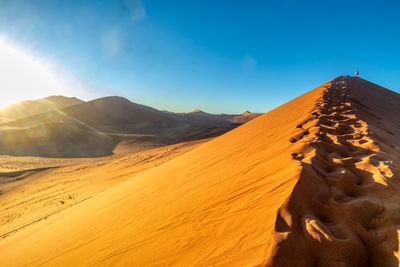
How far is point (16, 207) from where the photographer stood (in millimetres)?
7453

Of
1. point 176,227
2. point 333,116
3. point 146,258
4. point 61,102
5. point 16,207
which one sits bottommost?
point 16,207

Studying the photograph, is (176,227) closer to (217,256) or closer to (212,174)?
(217,256)

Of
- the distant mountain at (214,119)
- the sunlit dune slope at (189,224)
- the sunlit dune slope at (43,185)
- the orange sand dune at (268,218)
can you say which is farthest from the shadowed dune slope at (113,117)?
the orange sand dune at (268,218)

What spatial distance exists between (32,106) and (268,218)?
218 feet

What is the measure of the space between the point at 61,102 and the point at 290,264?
70.6 meters

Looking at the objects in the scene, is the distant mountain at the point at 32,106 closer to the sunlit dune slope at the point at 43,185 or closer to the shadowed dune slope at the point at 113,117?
the shadowed dune slope at the point at 113,117

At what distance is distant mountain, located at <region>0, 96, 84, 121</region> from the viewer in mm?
43125

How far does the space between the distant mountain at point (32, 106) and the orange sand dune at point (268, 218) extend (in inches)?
2074

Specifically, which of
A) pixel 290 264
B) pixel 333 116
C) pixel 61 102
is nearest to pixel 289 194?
pixel 290 264

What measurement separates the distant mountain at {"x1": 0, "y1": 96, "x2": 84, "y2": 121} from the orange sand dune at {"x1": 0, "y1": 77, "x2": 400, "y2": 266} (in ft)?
173

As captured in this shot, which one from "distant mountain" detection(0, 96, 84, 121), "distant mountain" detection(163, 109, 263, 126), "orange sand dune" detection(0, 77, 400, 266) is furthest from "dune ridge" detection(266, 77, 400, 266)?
"distant mountain" detection(0, 96, 84, 121)

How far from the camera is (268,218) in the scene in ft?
4.86

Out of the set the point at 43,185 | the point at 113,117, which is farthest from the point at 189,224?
the point at 113,117

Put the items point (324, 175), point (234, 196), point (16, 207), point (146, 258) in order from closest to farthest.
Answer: point (146, 258) → point (324, 175) → point (234, 196) → point (16, 207)
